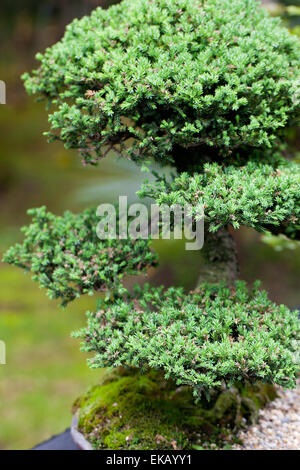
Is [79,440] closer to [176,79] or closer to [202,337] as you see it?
[202,337]

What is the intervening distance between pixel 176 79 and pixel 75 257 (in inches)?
33.7

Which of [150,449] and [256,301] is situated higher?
[256,301]

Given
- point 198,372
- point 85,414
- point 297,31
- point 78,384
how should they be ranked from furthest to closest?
point 78,384 < point 297,31 < point 85,414 < point 198,372

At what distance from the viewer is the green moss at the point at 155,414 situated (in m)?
2.04

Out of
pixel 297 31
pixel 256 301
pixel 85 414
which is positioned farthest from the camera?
pixel 297 31

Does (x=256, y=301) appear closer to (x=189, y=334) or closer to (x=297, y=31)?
(x=189, y=334)

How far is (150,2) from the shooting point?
1.98 m

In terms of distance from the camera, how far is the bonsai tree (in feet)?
5.55

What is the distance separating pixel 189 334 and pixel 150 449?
597 millimetres

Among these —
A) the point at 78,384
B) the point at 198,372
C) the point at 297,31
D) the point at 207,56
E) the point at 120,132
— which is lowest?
the point at 78,384

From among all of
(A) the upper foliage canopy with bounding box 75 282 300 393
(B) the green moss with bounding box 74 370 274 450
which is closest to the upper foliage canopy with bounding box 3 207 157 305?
(A) the upper foliage canopy with bounding box 75 282 300 393

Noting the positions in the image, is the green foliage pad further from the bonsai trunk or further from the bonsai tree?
the bonsai trunk

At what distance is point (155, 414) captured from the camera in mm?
2125
